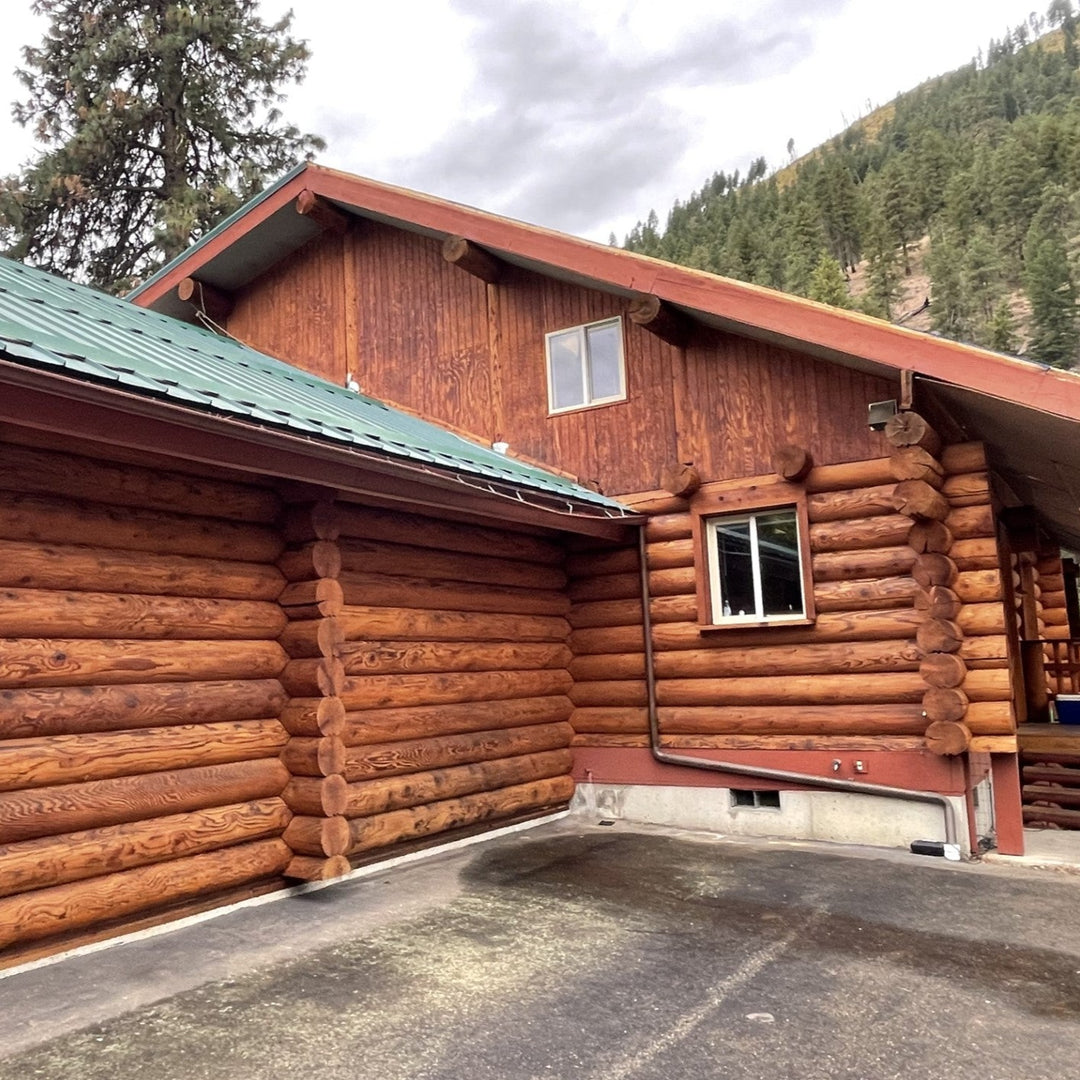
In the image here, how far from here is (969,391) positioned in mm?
7469

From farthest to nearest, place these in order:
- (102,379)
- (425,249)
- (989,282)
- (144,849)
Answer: (989,282) < (425,249) < (144,849) < (102,379)

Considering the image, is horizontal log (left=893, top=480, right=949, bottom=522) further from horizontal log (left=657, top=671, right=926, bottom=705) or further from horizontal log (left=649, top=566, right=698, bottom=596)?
horizontal log (left=649, top=566, right=698, bottom=596)

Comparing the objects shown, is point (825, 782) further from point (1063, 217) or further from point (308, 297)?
point (1063, 217)

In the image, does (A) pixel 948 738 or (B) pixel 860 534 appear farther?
(B) pixel 860 534

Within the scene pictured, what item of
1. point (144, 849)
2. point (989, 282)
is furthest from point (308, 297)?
point (989, 282)

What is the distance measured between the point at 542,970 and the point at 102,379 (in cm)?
416

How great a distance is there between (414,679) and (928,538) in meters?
4.84

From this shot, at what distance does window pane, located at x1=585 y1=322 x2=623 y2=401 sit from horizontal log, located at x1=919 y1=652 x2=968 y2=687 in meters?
4.37

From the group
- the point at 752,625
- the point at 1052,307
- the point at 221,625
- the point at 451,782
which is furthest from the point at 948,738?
the point at 1052,307

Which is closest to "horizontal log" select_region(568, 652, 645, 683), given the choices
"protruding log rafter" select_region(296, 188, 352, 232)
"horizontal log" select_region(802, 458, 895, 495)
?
"horizontal log" select_region(802, 458, 895, 495)

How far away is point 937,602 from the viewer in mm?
8172

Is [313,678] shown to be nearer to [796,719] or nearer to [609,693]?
[609,693]

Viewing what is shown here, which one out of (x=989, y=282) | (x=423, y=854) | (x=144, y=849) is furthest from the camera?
(x=989, y=282)

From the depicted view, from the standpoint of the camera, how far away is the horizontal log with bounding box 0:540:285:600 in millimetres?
5551
